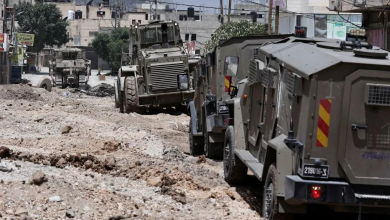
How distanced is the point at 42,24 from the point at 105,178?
8128 centimetres

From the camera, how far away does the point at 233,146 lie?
12.3 m

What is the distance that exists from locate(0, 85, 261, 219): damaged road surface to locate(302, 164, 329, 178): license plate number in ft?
6.09

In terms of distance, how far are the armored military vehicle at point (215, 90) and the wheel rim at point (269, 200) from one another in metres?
4.46

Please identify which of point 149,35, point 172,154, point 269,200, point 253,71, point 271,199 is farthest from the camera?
point 149,35

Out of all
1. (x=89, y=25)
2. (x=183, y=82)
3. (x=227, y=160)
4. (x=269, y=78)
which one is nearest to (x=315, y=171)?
(x=269, y=78)

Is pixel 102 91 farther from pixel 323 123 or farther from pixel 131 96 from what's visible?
pixel 323 123

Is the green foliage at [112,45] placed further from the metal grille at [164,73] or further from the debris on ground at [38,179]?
the debris on ground at [38,179]

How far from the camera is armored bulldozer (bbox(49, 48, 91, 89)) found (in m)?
52.1

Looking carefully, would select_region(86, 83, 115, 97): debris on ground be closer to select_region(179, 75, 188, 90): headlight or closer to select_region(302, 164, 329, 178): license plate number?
select_region(179, 75, 188, 90): headlight

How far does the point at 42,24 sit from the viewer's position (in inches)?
3590

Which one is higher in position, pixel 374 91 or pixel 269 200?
pixel 374 91

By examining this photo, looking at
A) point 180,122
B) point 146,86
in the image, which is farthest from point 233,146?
point 146,86

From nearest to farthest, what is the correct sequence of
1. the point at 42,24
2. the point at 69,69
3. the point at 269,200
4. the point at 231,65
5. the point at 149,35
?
the point at 269,200 → the point at 231,65 → the point at 149,35 → the point at 69,69 → the point at 42,24

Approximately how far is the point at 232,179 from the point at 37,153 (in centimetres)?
364
